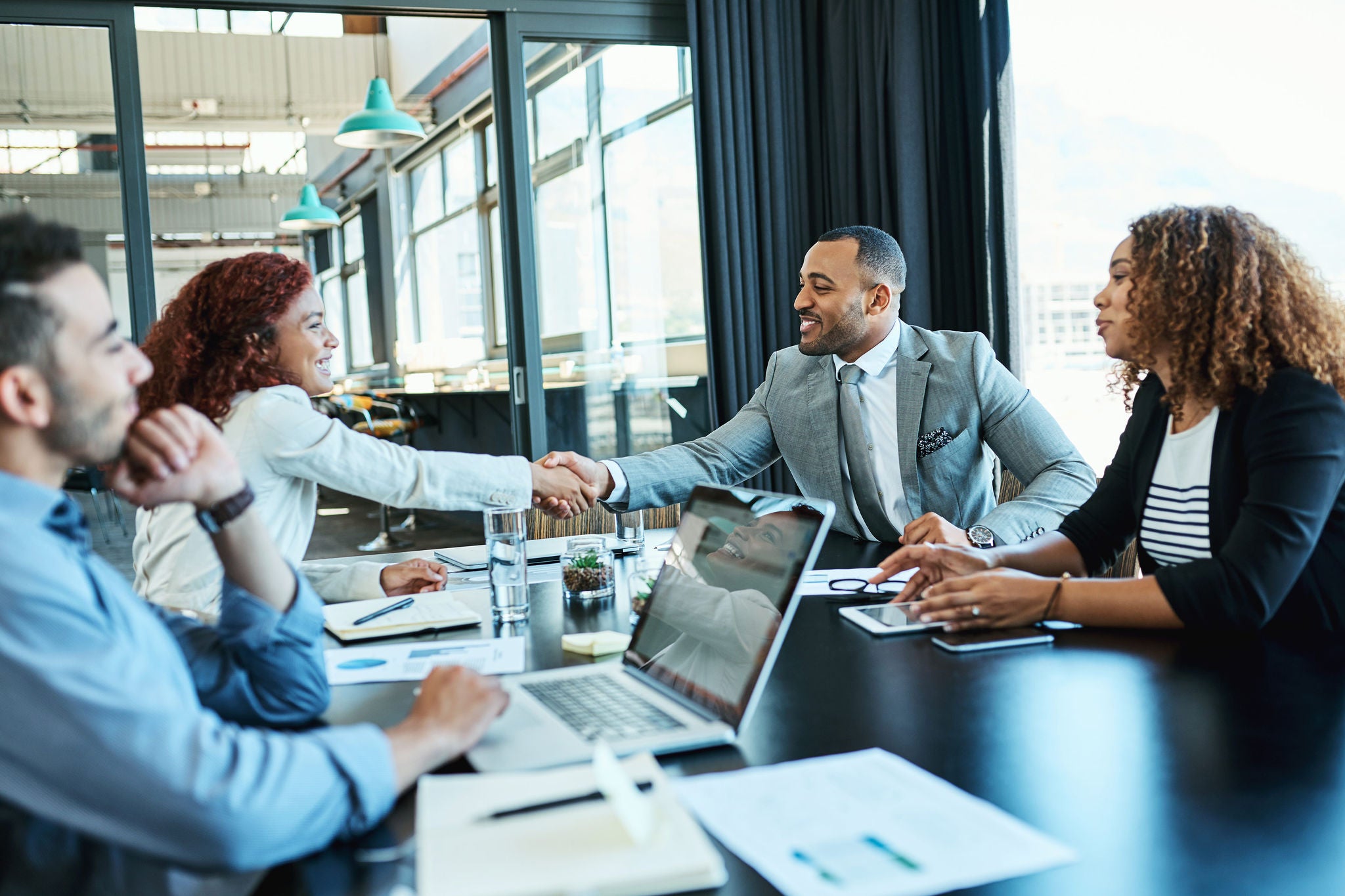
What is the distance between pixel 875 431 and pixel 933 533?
0.75 meters

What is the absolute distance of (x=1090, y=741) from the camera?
1.03 meters

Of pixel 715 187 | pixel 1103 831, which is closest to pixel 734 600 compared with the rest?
pixel 1103 831

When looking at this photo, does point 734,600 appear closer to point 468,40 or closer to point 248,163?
point 468,40

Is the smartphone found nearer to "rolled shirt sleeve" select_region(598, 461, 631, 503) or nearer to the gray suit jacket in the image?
the gray suit jacket

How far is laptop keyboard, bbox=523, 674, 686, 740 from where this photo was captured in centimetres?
106

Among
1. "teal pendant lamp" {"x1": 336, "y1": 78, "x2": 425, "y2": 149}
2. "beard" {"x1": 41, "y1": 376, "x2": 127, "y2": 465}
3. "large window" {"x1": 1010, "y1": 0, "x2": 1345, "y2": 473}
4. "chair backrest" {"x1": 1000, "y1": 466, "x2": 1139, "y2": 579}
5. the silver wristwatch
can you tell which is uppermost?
"teal pendant lamp" {"x1": 336, "y1": 78, "x2": 425, "y2": 149}

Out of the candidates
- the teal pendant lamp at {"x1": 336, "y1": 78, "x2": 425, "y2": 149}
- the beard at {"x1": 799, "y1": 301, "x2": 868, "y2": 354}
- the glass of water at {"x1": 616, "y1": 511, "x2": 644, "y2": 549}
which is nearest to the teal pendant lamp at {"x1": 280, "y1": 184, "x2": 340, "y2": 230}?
the teal pendant lamp at {"x1": 336, "y1": 78, "x2": 425, "y2": 149}

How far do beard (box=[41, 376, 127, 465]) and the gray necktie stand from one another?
78.2 inches

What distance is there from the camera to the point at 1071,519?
6.20 feet

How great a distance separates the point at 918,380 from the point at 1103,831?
1817 millimetres

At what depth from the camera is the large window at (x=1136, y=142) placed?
2.79 m

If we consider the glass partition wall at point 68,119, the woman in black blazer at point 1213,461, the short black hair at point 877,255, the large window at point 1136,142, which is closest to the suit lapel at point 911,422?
the short black hair at point 877,255

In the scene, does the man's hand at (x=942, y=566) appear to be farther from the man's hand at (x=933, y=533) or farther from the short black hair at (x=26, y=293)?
the short black hair at (x=26, y=293)

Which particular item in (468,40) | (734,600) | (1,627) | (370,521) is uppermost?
(468,40)
